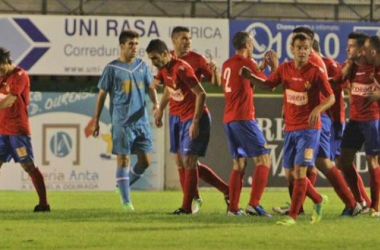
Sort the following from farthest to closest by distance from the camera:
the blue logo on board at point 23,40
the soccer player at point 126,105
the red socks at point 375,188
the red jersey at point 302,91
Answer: the blue logo on board at point 23,40 < the soccer player at point 126,105 < the red socks at point 375,188 < the red jersey at point 302,91

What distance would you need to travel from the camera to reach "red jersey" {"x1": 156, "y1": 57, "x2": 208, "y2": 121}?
15.4 metres

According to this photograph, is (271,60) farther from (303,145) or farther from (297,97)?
(303,145)

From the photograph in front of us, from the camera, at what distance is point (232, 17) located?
2672 centimetres

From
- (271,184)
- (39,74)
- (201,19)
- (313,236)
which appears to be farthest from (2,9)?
(313,236)

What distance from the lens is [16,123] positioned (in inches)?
633

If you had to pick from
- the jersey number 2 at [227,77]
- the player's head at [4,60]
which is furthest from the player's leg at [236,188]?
the player's head at [4,60]

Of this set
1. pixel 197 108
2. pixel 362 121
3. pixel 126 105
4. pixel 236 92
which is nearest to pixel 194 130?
pixel 197 108

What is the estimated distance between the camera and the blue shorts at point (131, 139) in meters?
A: 16.7

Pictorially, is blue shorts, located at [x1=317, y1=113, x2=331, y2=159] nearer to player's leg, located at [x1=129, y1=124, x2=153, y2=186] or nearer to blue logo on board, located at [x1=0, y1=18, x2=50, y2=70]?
player's leg, located at [x1=129, y1=124, x2=153, y2=186]

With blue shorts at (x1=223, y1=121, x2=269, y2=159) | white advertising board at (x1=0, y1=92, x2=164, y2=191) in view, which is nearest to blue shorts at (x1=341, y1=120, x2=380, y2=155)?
blue shorts at (x1=223, y1=121, x2=269, y2=159)

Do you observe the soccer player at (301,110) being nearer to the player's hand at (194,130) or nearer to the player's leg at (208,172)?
the player's hand at (194,130)

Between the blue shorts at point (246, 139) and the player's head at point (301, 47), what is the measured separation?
158 centimetres

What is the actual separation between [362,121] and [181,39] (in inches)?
92.9

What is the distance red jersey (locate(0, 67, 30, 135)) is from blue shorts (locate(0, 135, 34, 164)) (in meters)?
0.06
